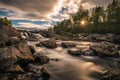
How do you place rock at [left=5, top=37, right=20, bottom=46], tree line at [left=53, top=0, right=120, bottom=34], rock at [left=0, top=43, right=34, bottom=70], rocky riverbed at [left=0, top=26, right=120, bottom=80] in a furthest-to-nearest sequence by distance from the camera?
tree line at [left=53, top=0, right=120, bottom=34], rock at [left=5, top=37, right=20, bottom=46], rock at [left=0, top=43, right=34, bottom=70], rocky riverbed at [left=0, top=26, right=120, bottom=80]

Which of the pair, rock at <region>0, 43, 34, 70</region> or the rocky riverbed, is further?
rock at <region>0, 43, 34, 70</region>

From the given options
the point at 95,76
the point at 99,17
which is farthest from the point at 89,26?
the point at 95,76

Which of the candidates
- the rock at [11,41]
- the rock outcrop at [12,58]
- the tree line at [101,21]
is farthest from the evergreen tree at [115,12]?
the rock outcrop at [12,58]

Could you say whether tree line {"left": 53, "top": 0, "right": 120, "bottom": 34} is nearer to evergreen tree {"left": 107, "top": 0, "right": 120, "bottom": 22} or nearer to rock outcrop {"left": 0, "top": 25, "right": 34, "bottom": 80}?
evergreen tree {"left": 107, "top": 0, "right": 120, "bottom": 22}

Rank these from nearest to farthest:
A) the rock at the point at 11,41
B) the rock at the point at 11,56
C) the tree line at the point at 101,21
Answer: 1. the rock at the point at 11,56
2. the rock at the point at 11,41
3. the tree line at the point at 101,21

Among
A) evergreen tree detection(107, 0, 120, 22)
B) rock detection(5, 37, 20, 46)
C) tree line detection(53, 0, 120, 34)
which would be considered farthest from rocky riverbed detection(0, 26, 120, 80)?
evergreen tree detection(107, 0, 120, 22)

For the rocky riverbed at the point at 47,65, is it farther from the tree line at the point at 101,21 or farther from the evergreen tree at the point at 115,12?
the evergreen tree at the point at 115,12

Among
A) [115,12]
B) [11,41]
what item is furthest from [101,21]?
[11,41]

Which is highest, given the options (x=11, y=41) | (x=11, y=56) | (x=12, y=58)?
(x=11, y=41)

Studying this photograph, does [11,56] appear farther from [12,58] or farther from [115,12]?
[115,12]

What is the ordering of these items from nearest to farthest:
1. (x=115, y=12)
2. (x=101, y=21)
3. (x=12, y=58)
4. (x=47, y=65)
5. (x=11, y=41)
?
(x=12, y=58), (x=47, y=65), (x=11, y=41), (x=115, y=12), (x=101, y=21)

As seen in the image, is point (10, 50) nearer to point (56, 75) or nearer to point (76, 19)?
point (56, 75)

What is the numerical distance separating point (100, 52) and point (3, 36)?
19.3 metres

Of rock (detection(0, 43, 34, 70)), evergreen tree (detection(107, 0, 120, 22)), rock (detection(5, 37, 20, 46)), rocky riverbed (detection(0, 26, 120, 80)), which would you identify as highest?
evergreen tree (detection(107, 0, 120, 22))
